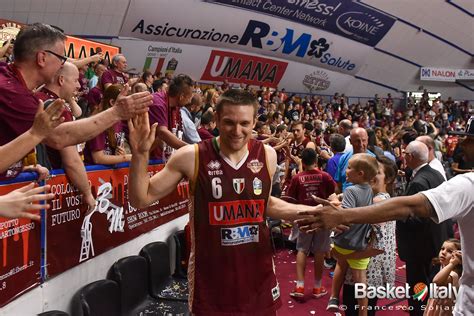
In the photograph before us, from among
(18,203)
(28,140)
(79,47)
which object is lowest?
(18,203)

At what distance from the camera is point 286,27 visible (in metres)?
20.5

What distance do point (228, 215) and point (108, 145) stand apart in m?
2.25

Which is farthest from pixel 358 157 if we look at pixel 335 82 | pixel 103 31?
pixel 335 82

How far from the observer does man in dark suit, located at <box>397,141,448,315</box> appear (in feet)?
14.4

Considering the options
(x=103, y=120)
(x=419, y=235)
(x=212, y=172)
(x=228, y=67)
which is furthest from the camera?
(x=228, y=67)

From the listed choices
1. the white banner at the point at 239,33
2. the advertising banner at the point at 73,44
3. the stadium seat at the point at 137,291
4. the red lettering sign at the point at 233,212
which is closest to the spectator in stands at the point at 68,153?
the stadium seat at the point at 137,291

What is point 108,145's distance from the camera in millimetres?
4582

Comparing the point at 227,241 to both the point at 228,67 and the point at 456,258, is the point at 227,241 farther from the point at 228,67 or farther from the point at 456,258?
the point at 228,67

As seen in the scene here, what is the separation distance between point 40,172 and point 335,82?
72.4 feet

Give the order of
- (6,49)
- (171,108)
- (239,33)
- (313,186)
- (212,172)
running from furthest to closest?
→ (239,33)
(313,186)
(171,108)
(6,49)
(212,172)

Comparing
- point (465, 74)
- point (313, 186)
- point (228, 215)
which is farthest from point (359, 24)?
point (228, 215)

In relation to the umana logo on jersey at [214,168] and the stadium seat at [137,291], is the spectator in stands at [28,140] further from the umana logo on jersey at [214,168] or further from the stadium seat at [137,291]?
the stadium seat at [137,291]

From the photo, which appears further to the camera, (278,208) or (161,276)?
(161,276)

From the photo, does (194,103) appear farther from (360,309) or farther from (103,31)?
(103,31)
